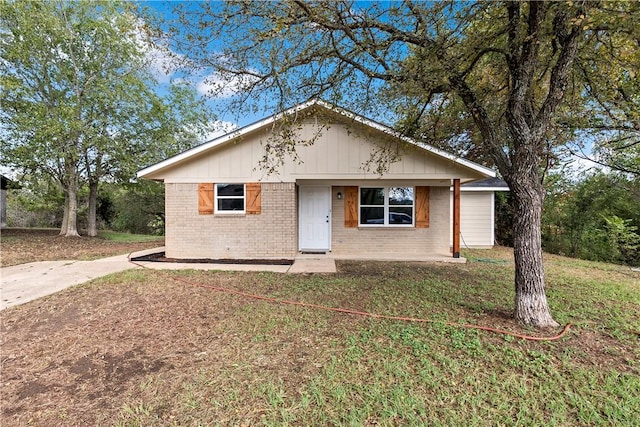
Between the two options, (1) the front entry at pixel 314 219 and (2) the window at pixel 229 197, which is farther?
(1) the front entry at pixel 314 219

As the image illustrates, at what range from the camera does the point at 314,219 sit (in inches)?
396

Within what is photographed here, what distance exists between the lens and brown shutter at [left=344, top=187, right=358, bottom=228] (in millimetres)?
10039

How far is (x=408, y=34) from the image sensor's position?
4207 mm

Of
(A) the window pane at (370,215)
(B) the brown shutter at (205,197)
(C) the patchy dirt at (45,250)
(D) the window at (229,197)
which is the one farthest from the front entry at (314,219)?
(C) the patchy dirt at (45,250)

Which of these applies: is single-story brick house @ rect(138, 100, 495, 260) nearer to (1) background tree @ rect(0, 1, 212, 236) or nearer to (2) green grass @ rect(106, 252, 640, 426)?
(2) green grass @ rect(106, 252, 640, 426)

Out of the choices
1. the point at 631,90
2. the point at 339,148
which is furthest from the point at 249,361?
the point at 631,90

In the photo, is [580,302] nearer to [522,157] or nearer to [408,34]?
[522,157]

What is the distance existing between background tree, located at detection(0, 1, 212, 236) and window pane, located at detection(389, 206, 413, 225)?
8.82m

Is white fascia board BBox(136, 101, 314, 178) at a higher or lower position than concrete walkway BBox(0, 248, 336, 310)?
higher

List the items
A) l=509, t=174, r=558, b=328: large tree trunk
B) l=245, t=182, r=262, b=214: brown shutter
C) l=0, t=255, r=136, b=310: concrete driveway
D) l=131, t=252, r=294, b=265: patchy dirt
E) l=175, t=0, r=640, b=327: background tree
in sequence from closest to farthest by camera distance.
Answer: l=175, t=0, r=640, b=327: background tree
l=509, t=174, r=558, b=328: large tree trunk
l=0, t=255, r=136, b=310: concrete driveway
l=131, t=252, r=294, b=265: patchy dirt
l=245, t=182, r=262, b=214: brown shutter

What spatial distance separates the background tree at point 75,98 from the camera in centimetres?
1237

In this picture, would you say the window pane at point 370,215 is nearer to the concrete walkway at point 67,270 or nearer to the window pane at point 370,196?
the window pane at point 370,196

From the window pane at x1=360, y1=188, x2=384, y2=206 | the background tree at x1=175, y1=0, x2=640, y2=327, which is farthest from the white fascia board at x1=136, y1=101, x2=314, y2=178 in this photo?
the window pane at x1=360, y1=188, x2=384, y2=206

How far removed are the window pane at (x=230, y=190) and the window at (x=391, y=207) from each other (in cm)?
384
